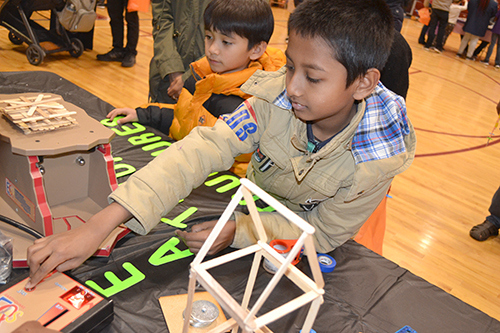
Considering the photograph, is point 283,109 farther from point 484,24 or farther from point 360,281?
point 484,24

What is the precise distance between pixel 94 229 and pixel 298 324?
45 centimetres

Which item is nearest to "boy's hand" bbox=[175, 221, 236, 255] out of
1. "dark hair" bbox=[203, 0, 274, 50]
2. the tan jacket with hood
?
the tan jacket with hood

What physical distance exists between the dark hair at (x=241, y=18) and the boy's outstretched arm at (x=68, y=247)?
96 cm

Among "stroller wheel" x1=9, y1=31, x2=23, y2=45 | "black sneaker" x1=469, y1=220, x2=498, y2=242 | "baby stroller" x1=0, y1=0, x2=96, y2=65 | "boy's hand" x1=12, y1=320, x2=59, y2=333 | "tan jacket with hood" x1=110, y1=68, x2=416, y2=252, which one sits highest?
"tan jacket with hood" x1=110, y1=68, x2=416, y2=252

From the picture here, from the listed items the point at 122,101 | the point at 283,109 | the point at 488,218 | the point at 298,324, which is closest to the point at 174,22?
the point at 122,101

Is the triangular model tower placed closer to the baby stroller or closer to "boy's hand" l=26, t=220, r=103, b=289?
"boy's hand" l=26, t=220, r=103, b=289

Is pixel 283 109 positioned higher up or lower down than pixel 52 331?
higher up

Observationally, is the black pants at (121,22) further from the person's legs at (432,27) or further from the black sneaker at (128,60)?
the person's legs at (432,27)

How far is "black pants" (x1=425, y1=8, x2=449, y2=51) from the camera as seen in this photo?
23.3ft

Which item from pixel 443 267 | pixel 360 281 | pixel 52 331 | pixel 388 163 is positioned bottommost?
pixel 443 267

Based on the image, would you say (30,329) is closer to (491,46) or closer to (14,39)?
(14,39)

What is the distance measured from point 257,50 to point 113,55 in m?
2.67

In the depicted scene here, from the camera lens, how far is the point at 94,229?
28.7 inches

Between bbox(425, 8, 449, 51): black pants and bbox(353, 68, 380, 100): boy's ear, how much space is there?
7.45 meters
